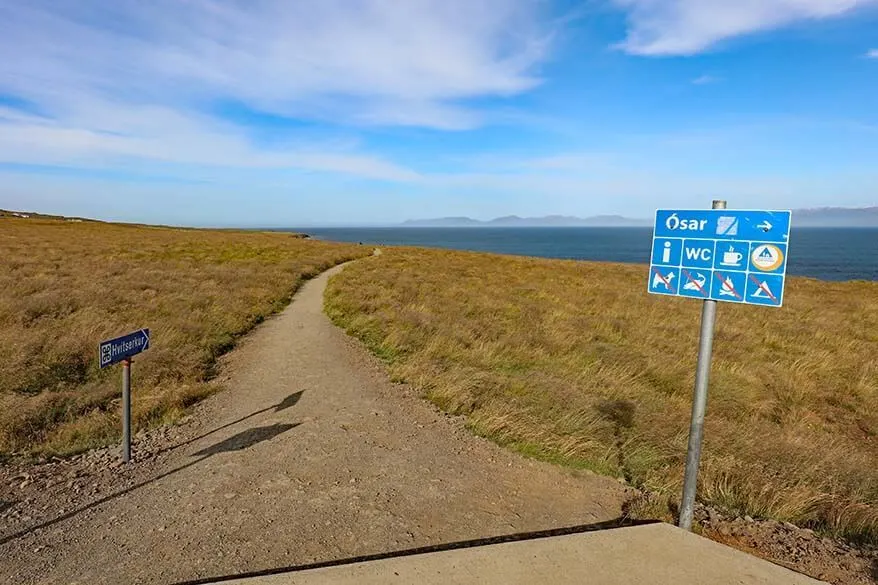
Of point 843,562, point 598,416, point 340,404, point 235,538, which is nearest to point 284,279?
point 340,404

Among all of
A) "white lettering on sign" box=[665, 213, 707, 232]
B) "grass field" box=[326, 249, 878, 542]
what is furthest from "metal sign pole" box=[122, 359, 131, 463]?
"white lettering on sign" box=[665, 213, 707, 232]

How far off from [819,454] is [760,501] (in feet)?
8.31

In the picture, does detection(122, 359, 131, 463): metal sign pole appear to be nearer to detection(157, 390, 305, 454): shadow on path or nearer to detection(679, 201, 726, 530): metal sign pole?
detection(157, 390, 305, 454): shadow on path

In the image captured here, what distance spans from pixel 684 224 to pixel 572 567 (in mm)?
2721

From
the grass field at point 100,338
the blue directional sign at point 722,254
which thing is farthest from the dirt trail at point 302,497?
the blue directional sign at point 722,254

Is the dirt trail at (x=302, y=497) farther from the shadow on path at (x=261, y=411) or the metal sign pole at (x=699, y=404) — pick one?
the metal sign pole at (x=699, y=404)

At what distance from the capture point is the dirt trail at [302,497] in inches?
152

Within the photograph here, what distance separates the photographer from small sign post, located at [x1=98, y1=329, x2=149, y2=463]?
499 centimetres

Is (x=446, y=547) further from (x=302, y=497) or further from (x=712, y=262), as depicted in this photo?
(x=712, y=262)

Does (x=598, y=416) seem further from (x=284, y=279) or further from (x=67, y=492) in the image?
(x=284, y=279)

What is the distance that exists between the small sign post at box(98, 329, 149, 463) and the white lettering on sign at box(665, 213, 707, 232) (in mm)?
5272

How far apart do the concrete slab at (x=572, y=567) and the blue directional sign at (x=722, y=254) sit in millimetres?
1925

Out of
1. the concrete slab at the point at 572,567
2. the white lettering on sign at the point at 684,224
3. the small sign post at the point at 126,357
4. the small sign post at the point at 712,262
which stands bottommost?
the concrete slab at the point at 572,567

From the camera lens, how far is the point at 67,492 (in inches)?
190
